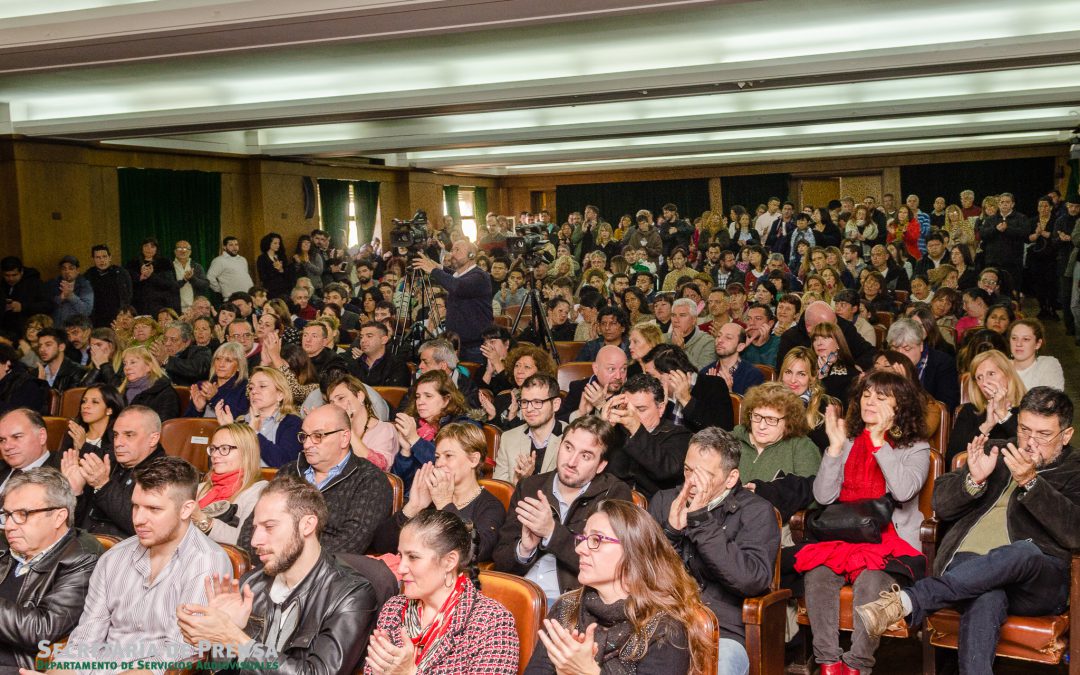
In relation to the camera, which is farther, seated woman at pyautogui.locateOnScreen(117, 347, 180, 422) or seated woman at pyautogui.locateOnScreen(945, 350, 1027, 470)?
seated woman at pyautogui.locateOnScreen(117, 347, 180, 422)

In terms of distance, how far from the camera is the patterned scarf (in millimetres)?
2342

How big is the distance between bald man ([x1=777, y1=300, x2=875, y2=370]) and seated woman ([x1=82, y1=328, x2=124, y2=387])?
3971 millimetres

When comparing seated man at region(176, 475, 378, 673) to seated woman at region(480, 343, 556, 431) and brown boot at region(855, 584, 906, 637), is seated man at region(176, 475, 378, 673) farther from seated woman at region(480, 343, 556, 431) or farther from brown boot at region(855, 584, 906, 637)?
seated woman at region(480, 343, 556, 431)

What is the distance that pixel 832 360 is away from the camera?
4805mm

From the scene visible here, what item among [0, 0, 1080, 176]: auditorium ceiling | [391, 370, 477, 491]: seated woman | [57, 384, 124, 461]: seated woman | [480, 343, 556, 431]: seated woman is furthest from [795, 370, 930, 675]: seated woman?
[57, 384, 124, 461]: seated woman

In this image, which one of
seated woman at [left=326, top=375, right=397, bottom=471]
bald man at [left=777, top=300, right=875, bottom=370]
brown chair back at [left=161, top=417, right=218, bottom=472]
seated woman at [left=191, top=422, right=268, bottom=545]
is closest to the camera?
seated woman at [left=191, top=422, right=268, bottom=545]

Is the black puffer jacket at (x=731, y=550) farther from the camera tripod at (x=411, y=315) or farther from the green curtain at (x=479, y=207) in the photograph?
the green curtain at (x=479, y=207)

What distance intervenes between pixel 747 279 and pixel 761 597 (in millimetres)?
6819

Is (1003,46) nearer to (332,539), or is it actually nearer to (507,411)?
(507,411)

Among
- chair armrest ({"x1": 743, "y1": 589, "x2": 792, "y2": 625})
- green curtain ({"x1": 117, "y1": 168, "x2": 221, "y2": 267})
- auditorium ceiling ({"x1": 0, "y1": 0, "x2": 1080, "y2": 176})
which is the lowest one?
chair armrest ({"x1": 743, "y1": 589, "x2": 792, "y2": 625})

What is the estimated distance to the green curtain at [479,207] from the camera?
17250mm

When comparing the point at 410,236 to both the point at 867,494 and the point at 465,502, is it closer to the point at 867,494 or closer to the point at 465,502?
the point at 465,502

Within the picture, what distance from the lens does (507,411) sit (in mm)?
4816

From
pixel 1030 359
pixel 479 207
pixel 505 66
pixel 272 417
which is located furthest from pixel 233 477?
pixel 479 207
